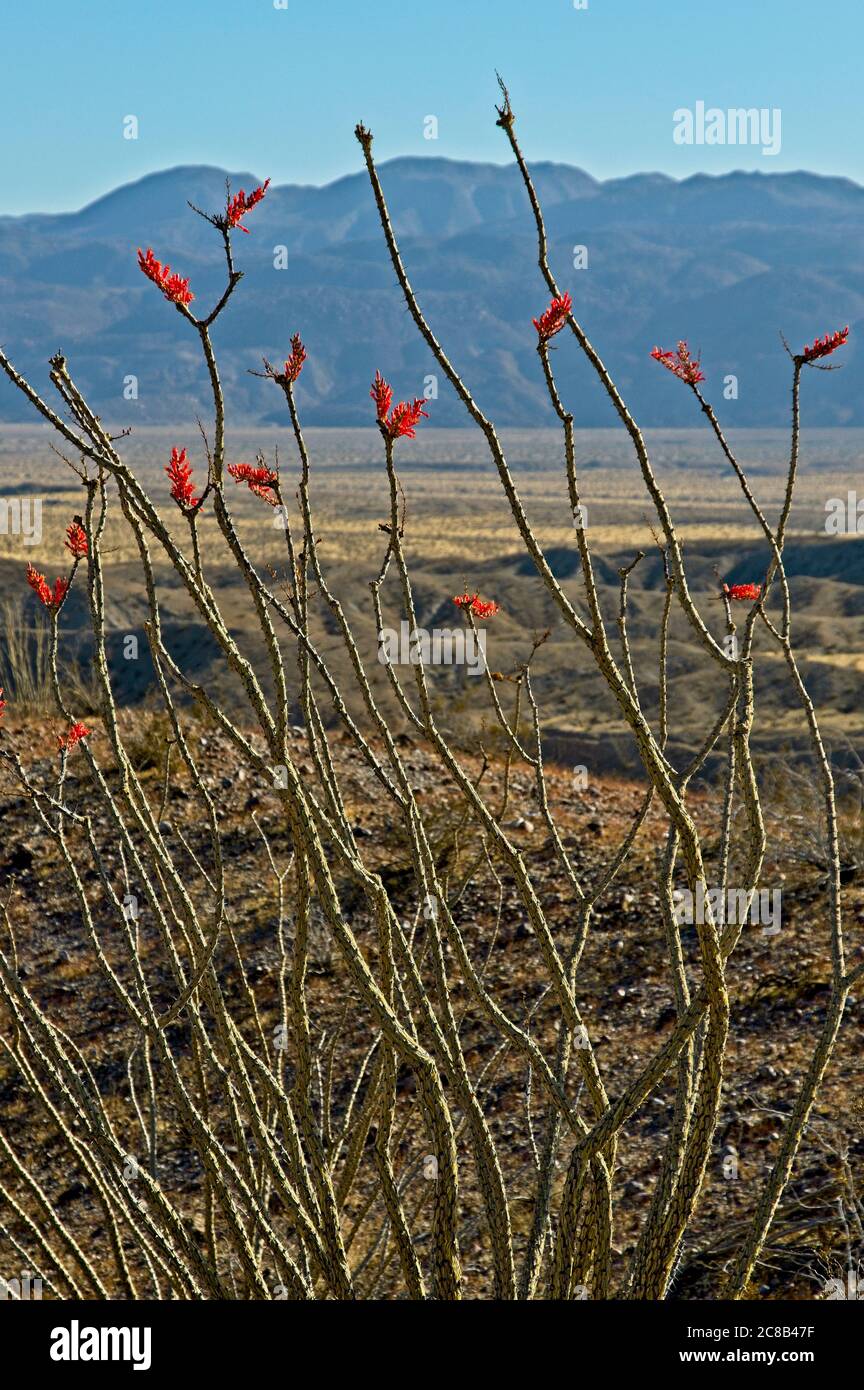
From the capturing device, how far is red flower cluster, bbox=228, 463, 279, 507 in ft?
7.52

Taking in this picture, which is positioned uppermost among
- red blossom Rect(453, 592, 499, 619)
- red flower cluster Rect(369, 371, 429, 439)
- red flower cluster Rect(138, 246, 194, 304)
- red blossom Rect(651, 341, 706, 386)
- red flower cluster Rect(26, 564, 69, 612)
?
red flower cluster Rect(138, 246, 194, 304)

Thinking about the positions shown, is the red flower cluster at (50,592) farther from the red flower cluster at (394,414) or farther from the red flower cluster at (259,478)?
the red flower cluster at (394,414)

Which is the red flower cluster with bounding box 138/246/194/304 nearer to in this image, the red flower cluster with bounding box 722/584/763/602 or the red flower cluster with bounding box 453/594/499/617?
the red flower cluster with bounding box 453/594/499/617

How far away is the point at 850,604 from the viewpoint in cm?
3036

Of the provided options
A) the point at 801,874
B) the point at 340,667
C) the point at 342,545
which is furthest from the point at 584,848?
the point at 342,545

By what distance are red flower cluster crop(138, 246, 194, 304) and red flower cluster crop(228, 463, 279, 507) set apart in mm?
353

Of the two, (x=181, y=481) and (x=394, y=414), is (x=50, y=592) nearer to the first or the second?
(x=181, y=481)

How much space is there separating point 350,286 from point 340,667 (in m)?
176

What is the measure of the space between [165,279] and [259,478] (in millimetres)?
444

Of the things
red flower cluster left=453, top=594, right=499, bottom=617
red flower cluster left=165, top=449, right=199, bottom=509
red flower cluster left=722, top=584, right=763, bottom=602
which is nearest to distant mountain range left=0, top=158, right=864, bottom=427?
red flower cluster left=453, top=594, right=499, bottom=617
